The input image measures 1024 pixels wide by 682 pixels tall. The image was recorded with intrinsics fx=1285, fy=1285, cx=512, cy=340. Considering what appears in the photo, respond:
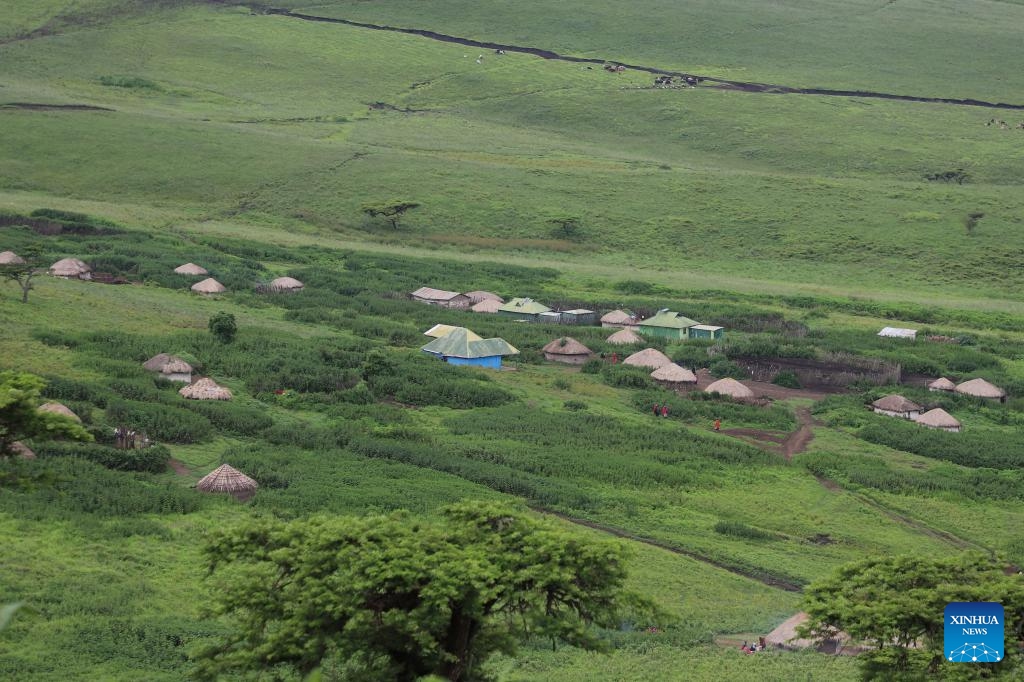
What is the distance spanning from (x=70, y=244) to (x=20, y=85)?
A: 50.1 metres

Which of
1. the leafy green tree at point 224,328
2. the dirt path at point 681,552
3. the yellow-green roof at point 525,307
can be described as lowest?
the yellow-green roof at point 525,307

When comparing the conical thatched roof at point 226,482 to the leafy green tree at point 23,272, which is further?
the leafy green tree at point 23,272

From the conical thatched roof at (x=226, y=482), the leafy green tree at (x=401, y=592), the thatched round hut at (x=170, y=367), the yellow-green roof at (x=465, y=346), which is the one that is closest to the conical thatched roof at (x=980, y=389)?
the yellow-green roof at (x=465, y=346)

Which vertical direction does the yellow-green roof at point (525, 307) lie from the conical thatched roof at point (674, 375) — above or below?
below

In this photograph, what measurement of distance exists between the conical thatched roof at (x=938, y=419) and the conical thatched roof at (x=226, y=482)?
89.3 ft

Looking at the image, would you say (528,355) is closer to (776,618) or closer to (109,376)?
(109,376)

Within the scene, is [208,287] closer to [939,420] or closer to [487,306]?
[487,306]

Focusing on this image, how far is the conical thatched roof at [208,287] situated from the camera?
6475cm

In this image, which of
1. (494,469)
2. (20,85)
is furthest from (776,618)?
(20,85)

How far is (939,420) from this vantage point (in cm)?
4912

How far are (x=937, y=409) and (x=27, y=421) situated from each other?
3729cm

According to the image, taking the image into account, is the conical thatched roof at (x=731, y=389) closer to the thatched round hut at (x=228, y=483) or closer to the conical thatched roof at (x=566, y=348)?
the conical thatched roof at (x=566, y=348)

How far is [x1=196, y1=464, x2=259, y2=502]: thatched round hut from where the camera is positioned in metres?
33.9

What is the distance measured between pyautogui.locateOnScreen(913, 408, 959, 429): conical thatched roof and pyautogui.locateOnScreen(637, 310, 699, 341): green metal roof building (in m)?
16.3
